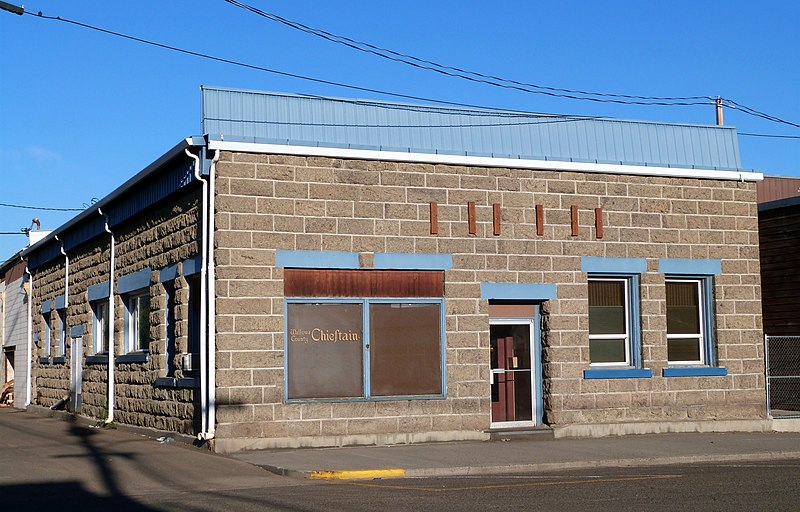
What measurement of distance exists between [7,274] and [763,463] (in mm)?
28877

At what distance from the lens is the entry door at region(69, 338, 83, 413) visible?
2550 centimetres

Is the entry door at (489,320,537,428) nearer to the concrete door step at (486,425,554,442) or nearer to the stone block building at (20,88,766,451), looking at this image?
the stone block building at (20,88,766,451)

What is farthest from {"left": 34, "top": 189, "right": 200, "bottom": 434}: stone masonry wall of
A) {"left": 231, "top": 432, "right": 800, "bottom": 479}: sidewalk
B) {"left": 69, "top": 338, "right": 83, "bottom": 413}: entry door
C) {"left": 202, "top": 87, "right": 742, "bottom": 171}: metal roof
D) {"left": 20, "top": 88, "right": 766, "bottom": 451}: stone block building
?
{"left": 231, "top": 432, "right": 800, "bottom": 479}: sidewalk

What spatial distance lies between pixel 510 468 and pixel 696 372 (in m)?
6.90

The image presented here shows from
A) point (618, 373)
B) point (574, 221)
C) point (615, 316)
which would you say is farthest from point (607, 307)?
point (574, 221)

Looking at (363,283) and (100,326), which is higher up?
(363,283)

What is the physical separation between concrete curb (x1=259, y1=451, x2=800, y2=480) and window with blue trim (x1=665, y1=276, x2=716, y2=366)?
3.97m

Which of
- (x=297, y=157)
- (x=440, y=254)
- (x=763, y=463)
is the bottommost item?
(x=763, y=463)

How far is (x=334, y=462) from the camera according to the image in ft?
48.9

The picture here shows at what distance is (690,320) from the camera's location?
67.4 ft

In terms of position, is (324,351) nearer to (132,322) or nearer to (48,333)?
(132,322)

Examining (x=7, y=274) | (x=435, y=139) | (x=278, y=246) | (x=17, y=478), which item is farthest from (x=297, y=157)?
(x=7, y=274)

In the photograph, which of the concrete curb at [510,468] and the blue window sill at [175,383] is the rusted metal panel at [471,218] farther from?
the blue window sill at [175,383]

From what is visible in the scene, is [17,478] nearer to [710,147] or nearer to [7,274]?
[710,147]
